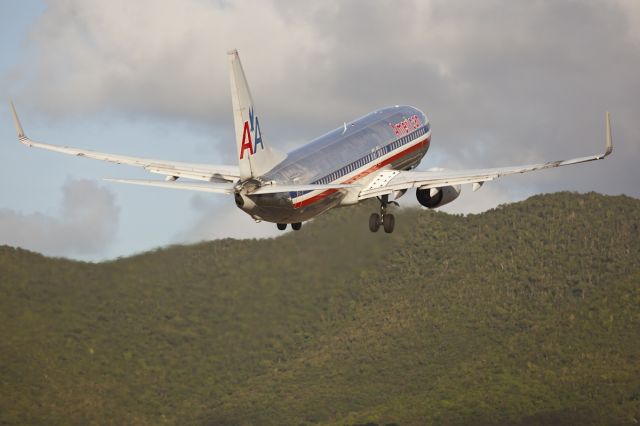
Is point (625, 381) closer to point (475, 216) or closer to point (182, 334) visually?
point (475, 216)

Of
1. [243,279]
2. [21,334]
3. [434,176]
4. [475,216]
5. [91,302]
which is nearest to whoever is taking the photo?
[434,176]

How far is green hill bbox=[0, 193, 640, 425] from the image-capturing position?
119312 millimetres

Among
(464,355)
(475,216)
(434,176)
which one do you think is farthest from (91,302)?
(475,216)

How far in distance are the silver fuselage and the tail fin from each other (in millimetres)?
744

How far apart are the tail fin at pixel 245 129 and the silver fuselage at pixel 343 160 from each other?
0.74 metres

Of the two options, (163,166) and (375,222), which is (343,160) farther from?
(163,166)

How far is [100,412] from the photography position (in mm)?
136875

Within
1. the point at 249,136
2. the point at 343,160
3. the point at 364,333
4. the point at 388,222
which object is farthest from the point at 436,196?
the point at 364,333

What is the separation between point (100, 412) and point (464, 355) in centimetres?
4465

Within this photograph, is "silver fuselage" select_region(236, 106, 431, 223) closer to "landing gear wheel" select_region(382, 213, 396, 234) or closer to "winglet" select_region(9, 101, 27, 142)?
"landing gear wheel" select_region(382, 213, 396, 234)

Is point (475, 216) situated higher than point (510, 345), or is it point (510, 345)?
point (475, 216)

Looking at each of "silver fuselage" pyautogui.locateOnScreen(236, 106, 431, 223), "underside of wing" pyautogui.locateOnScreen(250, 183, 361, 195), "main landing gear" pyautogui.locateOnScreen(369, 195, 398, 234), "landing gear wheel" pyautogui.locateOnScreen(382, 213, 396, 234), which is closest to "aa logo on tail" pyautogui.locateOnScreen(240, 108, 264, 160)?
"silver fuselage" pyautogui.locateOnScreen(236, 106, 431, 223)

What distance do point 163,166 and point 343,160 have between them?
10129 mm

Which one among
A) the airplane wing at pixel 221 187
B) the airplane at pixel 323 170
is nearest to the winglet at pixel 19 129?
the airplane at pixel 323 170
